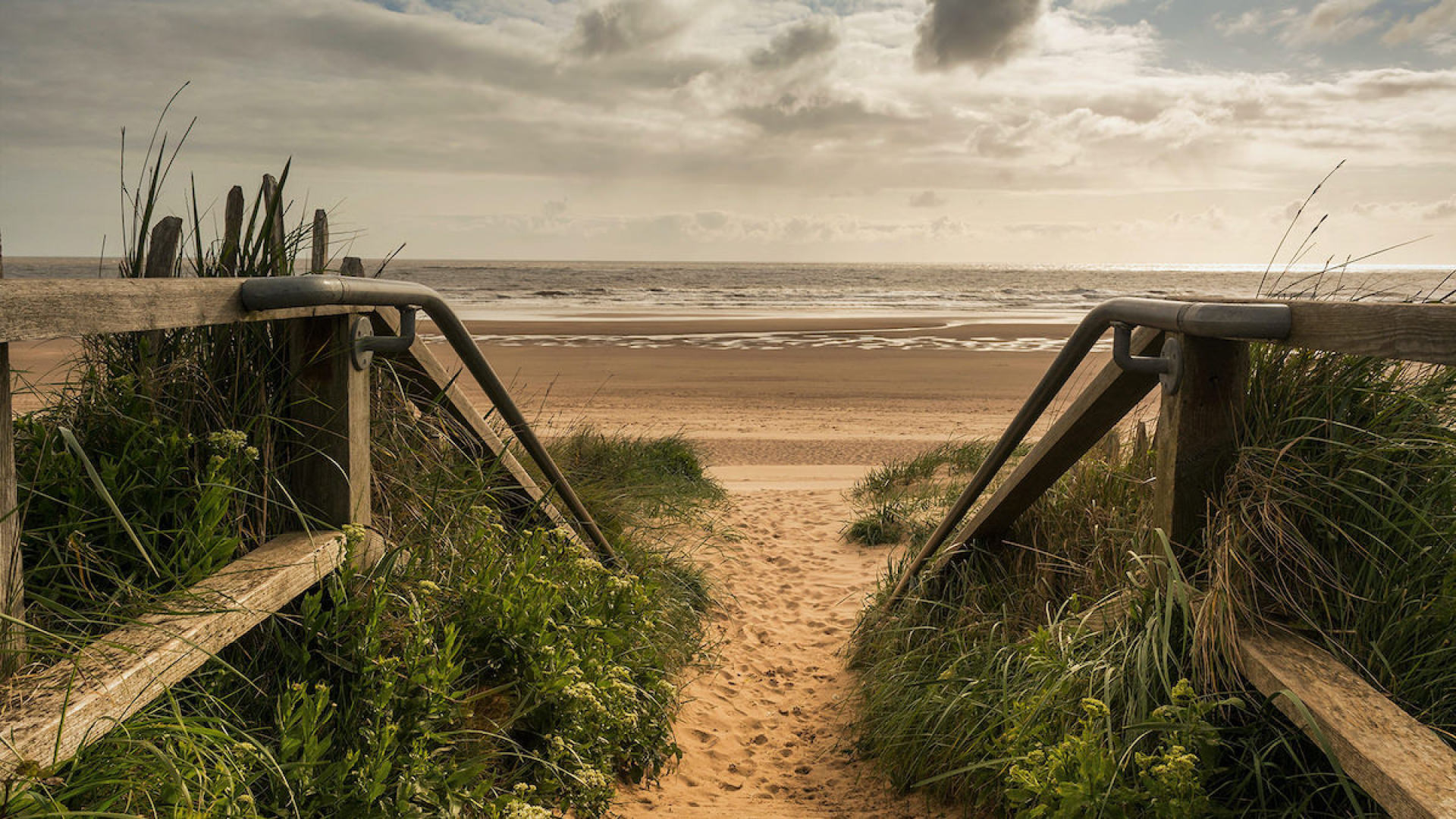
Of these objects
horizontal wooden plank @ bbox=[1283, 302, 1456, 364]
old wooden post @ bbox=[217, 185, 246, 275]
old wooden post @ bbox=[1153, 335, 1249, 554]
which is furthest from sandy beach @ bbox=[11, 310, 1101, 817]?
horizontal wooden plank @ bbox=[1283, 302, 1456, 364]

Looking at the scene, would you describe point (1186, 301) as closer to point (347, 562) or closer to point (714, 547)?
point (347, 562)

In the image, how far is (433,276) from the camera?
69250 millimetres

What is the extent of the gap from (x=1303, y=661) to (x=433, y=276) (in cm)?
7173

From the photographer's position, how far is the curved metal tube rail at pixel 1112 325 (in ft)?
6.80

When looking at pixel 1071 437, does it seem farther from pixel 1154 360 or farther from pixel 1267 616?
pixel 1267 616

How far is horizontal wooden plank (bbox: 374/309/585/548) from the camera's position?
3.31m

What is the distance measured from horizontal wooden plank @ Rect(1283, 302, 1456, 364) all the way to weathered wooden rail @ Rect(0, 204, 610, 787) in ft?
→ 7.81

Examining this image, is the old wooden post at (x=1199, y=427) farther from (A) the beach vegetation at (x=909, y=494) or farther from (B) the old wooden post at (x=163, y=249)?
(A) the beach vegetation at (x=909, y=494)

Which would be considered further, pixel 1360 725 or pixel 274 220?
pixel 274 220

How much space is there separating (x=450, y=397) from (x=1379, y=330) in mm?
2978

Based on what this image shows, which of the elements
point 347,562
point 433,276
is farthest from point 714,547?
point 433,276

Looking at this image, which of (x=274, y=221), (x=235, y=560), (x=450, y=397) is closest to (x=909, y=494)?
(x=450, y=397)

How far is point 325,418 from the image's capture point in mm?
2668

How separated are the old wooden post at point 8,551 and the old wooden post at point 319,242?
1.68m
